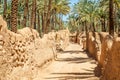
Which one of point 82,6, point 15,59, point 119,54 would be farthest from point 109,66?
point 82,6

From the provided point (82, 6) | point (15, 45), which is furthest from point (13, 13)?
point (82, 6)

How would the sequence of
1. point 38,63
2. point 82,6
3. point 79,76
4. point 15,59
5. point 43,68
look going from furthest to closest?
point 82,6
point 43,68
point 38,63
point 79,76
point 15,59

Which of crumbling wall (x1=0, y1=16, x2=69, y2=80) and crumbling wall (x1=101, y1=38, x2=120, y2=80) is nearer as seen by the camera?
crumbling wall (x1=0, y1=16, x2=69, y2=80)

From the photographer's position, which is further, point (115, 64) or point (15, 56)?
point (15, 56)

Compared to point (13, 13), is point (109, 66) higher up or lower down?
lower down

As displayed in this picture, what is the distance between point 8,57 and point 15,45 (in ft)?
5.25

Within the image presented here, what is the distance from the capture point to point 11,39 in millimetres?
16125

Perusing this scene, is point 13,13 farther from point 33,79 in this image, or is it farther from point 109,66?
point 109,66

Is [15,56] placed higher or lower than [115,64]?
higher

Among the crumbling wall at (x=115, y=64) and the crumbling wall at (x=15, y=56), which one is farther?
the crumbling wall at (x=115, y=64)

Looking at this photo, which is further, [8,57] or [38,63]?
[38,63]

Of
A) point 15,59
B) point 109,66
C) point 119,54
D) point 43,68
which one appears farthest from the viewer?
point 43,68

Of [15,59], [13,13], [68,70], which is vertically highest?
[13,13]

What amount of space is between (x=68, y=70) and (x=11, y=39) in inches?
424
